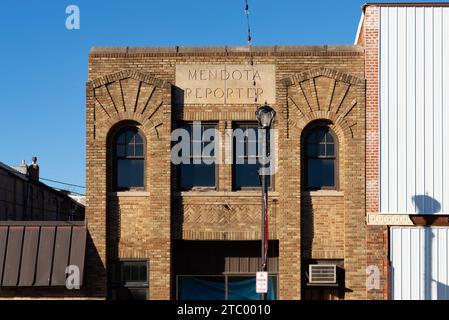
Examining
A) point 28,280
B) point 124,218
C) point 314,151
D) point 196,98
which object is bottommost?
point 28,280

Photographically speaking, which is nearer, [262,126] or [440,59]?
[262,126]

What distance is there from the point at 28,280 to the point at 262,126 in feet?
26.7

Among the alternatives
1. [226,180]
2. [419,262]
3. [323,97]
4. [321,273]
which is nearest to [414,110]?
[323,97]

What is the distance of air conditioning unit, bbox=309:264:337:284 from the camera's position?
19891 millimetres

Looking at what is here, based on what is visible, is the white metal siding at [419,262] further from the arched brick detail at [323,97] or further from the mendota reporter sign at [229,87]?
the mendota reporter sign at [229,87]

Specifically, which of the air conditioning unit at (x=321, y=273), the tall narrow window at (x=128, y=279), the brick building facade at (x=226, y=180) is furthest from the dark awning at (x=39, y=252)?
the air conditioning unit at (x=321, y=273)

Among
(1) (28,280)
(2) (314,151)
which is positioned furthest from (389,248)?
(1) (28,280)

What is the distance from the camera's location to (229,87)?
20719 mm

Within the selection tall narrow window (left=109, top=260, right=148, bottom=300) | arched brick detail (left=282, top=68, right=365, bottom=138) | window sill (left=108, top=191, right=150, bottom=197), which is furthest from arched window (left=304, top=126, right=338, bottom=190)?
tall narrow window (left=109, top=260, right=148, bottom=300)

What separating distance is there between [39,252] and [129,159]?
3629 mm

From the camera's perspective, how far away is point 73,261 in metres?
19.8

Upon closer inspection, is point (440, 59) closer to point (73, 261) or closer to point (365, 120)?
point (365, 120)

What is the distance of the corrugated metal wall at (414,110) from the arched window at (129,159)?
6886 millimetres

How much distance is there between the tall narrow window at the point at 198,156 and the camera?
20797 millimetres
